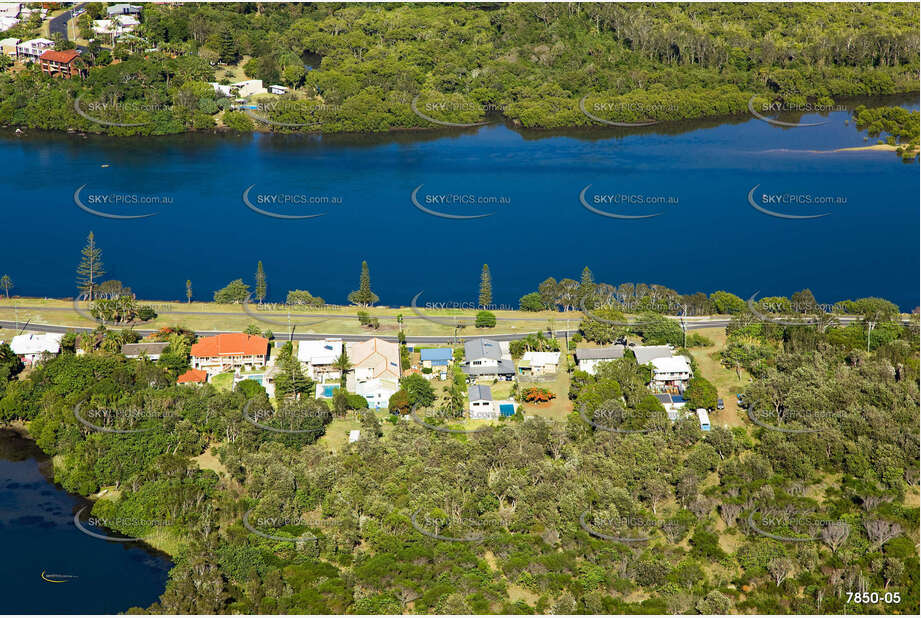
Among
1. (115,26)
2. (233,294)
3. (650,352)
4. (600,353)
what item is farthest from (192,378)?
(115,26)

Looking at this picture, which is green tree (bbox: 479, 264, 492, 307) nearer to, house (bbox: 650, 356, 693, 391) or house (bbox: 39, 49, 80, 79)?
house (bbox: 650, 356, 693, 391)

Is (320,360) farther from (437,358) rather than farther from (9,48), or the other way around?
(9,48)

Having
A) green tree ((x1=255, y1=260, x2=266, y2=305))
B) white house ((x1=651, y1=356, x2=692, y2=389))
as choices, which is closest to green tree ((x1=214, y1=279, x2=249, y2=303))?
green tree ((x1=255, y1=260, x2=266, y2=305))

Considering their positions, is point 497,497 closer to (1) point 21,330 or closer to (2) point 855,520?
(2) point 855,520

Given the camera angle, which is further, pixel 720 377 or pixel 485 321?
pixel 485 321

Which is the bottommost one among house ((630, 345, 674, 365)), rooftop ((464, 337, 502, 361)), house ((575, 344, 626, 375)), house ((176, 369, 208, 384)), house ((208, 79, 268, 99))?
house ((208, 79, 268, 99))
